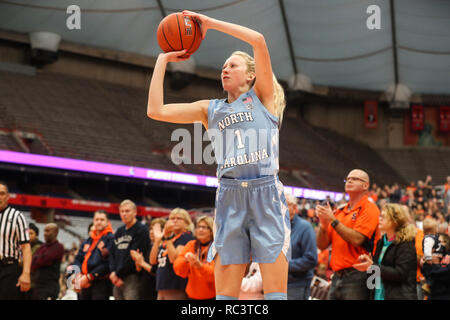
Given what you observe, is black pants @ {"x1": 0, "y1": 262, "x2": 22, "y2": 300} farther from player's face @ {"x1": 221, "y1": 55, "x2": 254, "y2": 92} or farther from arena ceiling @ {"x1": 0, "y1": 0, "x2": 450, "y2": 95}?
arena ceiling @ {"x1": 0, "y1": 0, "x2": 450, "y2": 95}

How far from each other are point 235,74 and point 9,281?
3479 millimetres

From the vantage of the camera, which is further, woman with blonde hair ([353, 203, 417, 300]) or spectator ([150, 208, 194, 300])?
spectator ([150, 208, 194, 300])

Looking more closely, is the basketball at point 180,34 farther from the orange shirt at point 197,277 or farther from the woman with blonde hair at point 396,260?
the orange shirt at point 197,277

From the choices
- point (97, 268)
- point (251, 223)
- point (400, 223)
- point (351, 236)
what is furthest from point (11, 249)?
point (400, 223)

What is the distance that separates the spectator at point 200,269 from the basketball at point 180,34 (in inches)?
100

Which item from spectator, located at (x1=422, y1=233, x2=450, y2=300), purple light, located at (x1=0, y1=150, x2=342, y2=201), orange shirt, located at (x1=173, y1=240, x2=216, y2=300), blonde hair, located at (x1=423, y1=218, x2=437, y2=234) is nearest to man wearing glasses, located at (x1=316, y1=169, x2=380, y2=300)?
spectator, located at (x1=422, y1=233, x2=450, y2=300)

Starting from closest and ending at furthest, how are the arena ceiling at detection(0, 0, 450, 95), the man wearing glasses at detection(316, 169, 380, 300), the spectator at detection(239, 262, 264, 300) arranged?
the man wearing glasses at detection(316, 169, 380, 300), the spectator at detection(239, 262, 264, 300), the arena ceiling at detection(0, 0, 450, 95)

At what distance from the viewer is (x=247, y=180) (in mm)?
2750

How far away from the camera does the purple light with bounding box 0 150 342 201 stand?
15.3 meters

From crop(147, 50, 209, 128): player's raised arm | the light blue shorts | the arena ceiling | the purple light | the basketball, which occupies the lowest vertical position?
the light blue shorts

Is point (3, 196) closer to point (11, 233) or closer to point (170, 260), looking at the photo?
point (11, 233)

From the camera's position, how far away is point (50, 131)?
57.7 ft

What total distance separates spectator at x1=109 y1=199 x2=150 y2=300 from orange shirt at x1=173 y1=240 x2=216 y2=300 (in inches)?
37.5
